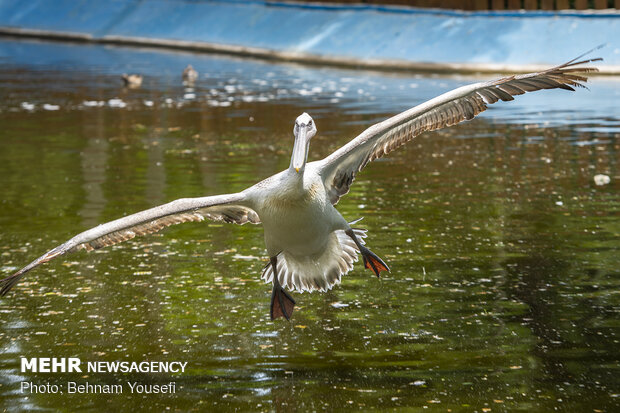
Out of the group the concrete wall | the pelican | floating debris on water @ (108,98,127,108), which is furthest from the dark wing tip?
the pelican

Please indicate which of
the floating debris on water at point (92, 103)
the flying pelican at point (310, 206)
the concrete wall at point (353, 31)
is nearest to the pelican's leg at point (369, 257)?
the flying pelican at point (310, 206)

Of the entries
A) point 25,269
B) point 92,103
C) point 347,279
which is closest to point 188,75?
point 92,103

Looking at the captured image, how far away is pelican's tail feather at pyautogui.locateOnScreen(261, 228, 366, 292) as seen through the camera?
22.6 ft

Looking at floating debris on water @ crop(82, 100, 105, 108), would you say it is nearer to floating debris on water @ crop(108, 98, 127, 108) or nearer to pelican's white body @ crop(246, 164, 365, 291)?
floating debris on water @ crop(108, 98, 127, 108)

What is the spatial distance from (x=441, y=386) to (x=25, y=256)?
4.03m

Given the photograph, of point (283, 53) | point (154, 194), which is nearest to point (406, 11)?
point (283, 53)

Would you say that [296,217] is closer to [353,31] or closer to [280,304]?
[280,304]

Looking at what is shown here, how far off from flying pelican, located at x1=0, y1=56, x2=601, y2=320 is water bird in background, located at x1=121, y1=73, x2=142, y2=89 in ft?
47.3

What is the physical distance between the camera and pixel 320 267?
22.6ft

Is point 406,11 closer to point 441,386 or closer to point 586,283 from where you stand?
point 586,283

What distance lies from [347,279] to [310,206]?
1.42 metres

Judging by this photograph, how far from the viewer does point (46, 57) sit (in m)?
28.7

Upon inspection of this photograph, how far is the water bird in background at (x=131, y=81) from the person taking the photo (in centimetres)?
2083

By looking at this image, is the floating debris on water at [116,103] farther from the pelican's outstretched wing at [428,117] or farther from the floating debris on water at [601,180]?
the pelican's outstretched wing at [428,117]
